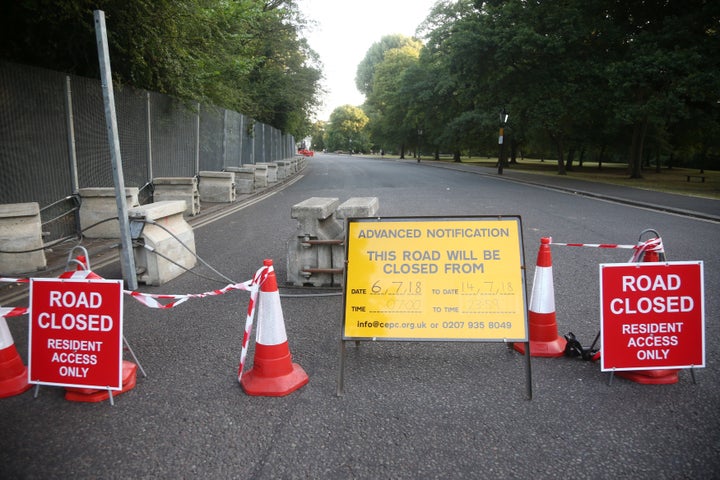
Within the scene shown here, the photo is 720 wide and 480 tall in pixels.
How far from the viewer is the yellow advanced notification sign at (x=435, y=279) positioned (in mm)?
3510

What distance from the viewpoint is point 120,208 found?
5492mm

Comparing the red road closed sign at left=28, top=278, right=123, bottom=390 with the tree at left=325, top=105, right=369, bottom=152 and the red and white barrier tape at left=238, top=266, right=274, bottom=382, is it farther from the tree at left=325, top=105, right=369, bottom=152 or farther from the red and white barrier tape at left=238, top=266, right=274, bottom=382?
the tree at left=325, top=105, right=369, bottom=152

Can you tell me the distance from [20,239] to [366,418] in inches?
234

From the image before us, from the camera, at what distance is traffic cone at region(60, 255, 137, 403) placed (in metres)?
3.30

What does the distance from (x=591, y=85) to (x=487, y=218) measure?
74.6 feet

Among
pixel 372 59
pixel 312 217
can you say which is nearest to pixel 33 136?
pixel 312 217

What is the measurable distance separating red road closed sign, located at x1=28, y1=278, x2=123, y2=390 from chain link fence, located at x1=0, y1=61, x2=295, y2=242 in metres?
5.21

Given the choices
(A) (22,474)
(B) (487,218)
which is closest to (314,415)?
(A) (22,474)

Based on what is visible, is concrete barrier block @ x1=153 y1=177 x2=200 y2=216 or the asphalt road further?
concrete barrier block @ x1=153 y1=177 x2=200 y2=216

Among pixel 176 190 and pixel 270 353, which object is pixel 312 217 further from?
pixel 176 190

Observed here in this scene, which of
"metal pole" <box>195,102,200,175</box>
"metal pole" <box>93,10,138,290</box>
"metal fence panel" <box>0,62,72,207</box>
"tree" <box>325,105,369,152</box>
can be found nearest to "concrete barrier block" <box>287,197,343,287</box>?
"metal pole" <box>93,10,138,290</box>

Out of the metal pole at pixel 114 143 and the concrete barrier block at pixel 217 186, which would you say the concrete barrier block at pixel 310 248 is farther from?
the concrete barrier block at pixel 217 186

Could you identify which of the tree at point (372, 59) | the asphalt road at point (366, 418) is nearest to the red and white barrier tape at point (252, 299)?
the asphalt road at point (366, 418)

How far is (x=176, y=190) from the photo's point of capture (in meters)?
11.7
